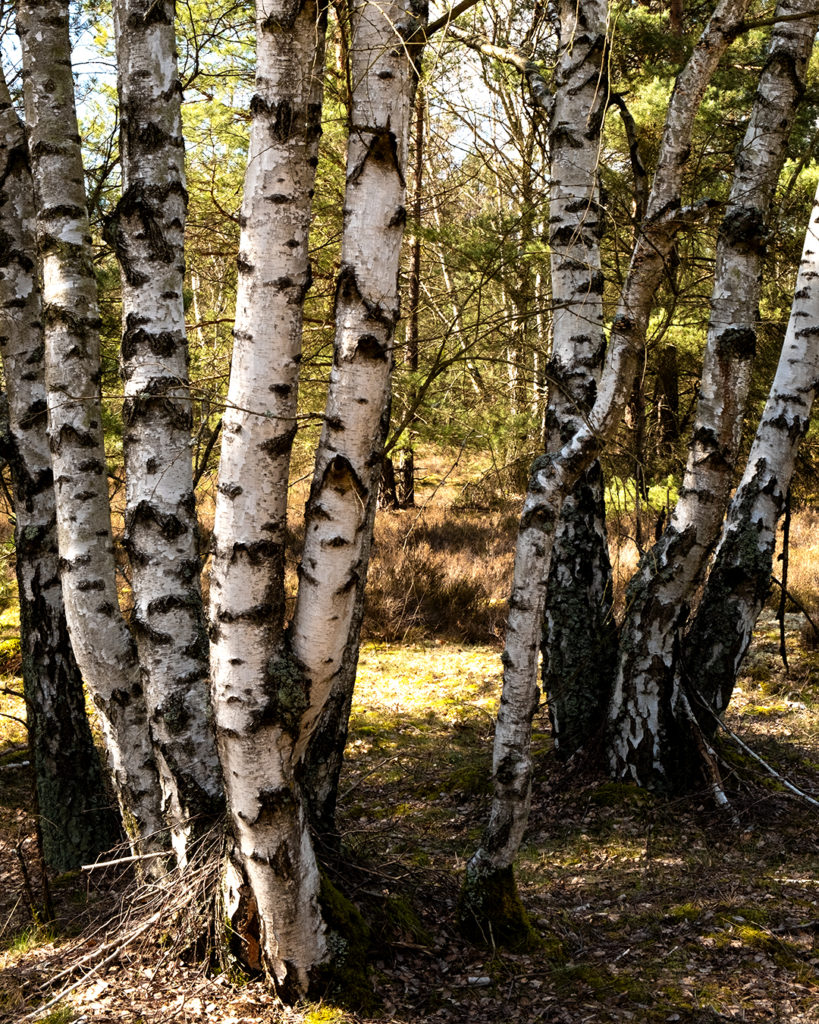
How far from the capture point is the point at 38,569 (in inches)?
152

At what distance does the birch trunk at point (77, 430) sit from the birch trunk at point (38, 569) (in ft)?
2.19

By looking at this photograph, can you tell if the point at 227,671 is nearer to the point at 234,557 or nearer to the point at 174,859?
the point at 234,557

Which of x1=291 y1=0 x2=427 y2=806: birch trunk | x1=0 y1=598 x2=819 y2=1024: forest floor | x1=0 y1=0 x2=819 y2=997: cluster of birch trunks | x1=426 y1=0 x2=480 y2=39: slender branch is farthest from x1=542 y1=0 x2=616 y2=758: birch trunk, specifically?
x1=291 y1=0 x2=427 y2=806: birch trunk

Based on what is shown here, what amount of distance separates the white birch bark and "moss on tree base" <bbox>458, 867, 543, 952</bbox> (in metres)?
0.93

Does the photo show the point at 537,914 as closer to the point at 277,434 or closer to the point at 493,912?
the point at 493,912

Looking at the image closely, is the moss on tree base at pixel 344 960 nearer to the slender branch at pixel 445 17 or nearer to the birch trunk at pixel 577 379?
the birch trunk at pixel 577 379

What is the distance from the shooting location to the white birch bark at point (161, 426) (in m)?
2.61

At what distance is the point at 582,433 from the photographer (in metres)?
2.64

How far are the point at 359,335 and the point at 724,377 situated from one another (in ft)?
8.00

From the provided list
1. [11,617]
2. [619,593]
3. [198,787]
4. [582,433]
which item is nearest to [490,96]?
[619,593]

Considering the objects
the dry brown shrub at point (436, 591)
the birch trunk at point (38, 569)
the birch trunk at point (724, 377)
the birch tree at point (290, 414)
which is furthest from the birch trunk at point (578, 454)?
the dry brown shrub at point (436, 591)

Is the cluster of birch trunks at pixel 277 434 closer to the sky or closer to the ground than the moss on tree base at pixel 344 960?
closer to the sky

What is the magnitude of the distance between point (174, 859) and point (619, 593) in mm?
5806

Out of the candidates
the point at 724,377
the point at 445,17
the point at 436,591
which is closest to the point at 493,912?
the point at 724,377
